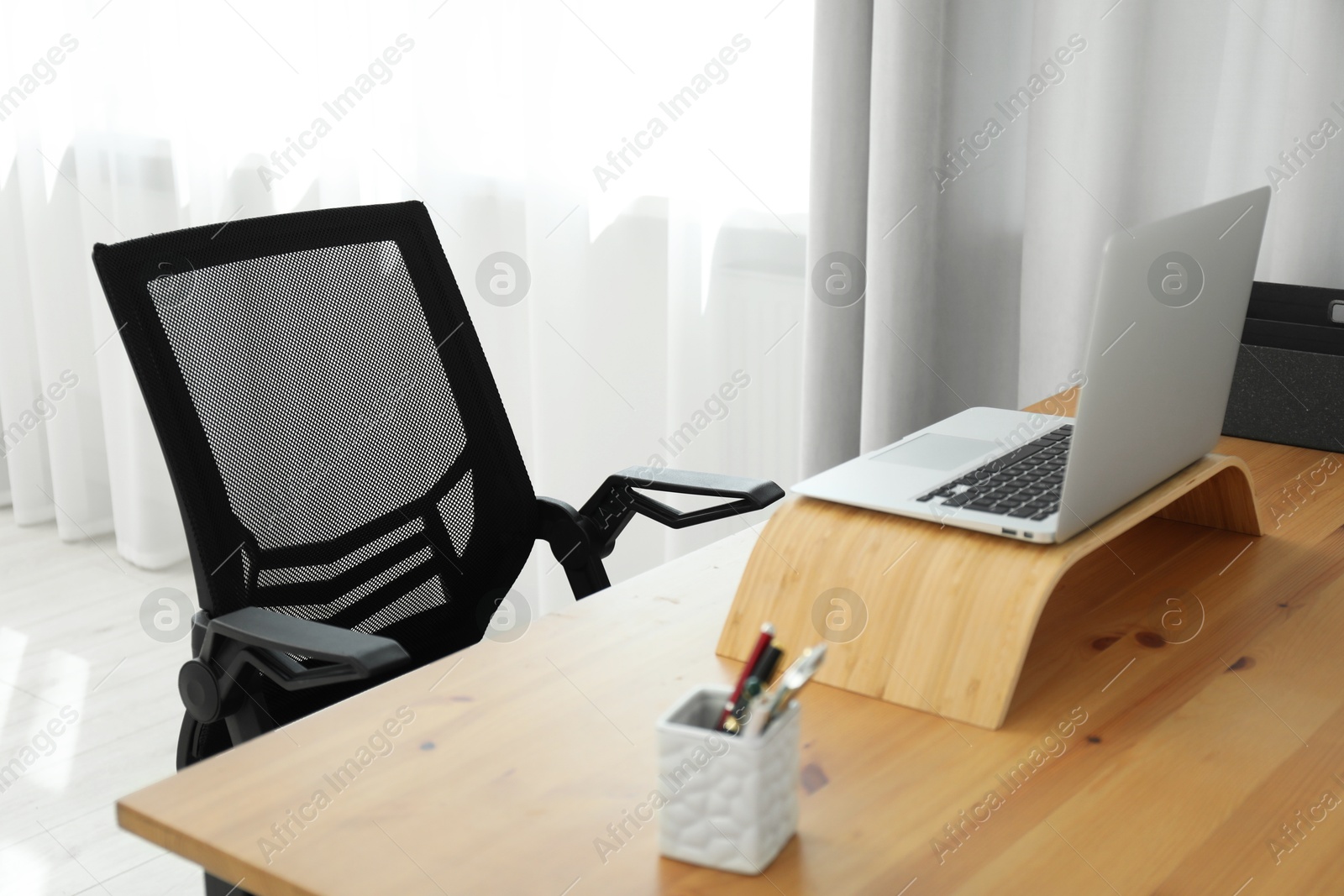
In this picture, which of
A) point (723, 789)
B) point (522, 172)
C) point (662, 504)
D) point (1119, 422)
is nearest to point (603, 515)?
point (662, 504)

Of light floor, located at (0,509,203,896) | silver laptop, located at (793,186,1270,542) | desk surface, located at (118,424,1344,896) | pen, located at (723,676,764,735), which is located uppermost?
silver laptop, located at (793,186,1270,542)

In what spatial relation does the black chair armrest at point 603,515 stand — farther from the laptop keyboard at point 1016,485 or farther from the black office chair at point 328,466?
the laptop keyboard at point 1016,485

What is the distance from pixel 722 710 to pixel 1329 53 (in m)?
1.30

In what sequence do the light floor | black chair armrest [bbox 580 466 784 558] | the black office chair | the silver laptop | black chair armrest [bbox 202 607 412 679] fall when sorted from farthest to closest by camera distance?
the light floor
black chair armrest [bbox 580 466 784 558]
the black office chair
black chair armrest [bbox 202 607 412 679]
the silver laptop

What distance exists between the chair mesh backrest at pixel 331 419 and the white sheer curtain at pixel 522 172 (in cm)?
80

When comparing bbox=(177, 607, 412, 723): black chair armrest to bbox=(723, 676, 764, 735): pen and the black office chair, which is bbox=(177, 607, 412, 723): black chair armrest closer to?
the black office chair

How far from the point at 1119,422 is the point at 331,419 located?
0.84m

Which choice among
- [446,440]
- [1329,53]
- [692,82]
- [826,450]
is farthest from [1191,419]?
[692,82]

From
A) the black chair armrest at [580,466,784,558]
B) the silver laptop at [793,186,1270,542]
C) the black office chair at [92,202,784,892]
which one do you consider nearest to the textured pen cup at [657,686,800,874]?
the silver laptop at [793,186,1270,542]

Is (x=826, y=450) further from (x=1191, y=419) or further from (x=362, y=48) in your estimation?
(x=362, y=48)

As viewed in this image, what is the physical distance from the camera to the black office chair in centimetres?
122

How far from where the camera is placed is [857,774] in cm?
84

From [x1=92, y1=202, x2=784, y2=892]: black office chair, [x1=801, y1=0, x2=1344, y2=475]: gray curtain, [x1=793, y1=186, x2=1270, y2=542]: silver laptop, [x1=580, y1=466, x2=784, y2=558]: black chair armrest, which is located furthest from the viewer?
[x1=801, y1=0, x2=1344, y2=475]: gray curtain

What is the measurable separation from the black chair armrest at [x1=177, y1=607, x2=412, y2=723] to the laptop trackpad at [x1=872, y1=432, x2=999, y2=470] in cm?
48
